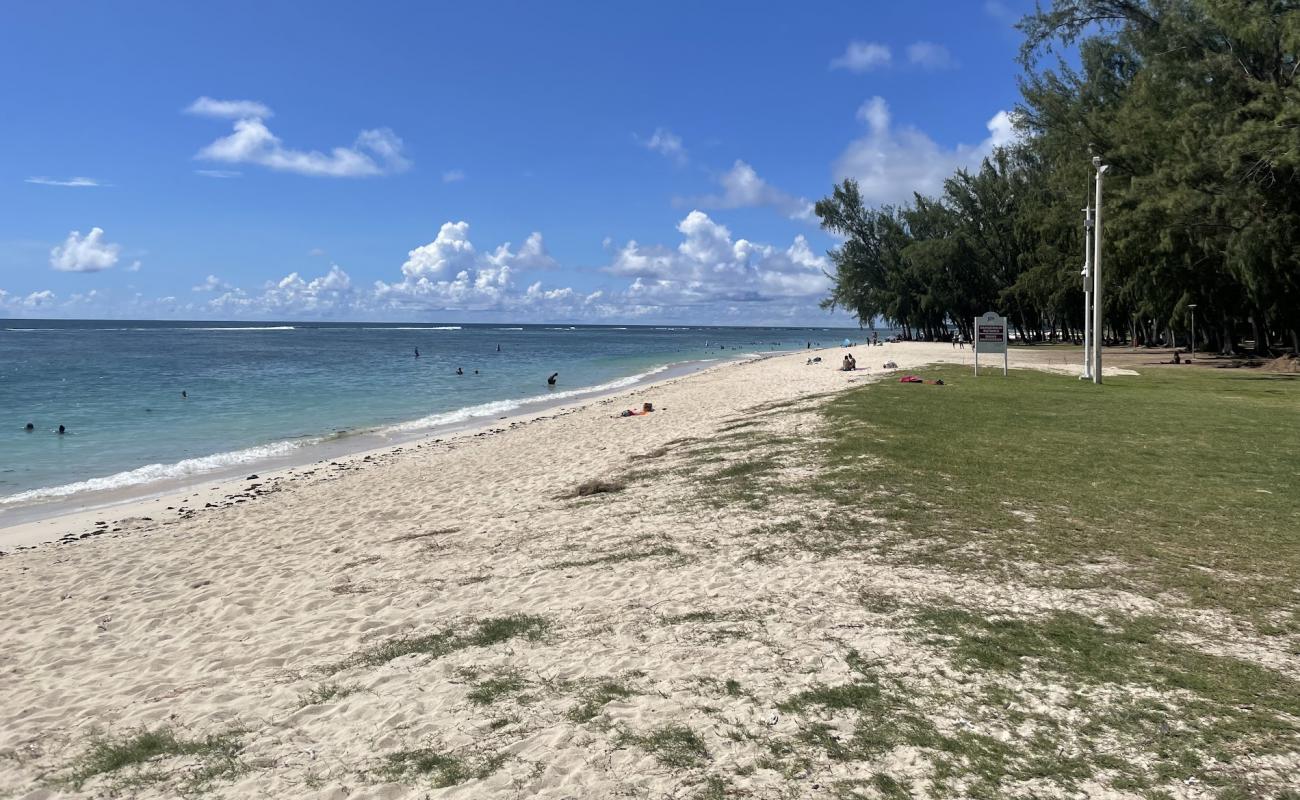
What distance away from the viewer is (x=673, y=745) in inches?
157

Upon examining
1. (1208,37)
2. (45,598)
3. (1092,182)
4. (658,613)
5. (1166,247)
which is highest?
(1208,37)

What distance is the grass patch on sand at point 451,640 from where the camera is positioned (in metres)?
5.66

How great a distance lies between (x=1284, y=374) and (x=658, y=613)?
2991cm

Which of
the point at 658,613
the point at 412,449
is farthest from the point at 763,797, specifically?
the point at 412,449

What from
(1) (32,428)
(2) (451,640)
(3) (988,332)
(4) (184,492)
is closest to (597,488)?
(2) (451,640)

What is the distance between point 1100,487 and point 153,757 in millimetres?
9320

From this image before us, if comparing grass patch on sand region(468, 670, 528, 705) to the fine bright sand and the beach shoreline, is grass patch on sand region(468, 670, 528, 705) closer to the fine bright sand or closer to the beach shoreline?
the fine bright sand

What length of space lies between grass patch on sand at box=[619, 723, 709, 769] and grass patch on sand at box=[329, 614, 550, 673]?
1.79m

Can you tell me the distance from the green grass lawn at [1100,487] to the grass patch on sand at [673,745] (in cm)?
332

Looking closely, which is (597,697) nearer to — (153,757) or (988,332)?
(153,757)

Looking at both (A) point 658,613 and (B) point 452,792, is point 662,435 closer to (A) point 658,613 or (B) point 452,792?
(A) point 658,613

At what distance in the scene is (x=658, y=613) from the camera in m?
5.96

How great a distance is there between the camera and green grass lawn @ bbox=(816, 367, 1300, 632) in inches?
240

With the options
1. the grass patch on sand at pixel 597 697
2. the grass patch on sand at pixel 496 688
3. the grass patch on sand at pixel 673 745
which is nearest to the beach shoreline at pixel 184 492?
the grass patch on sand at pixel 496 688
